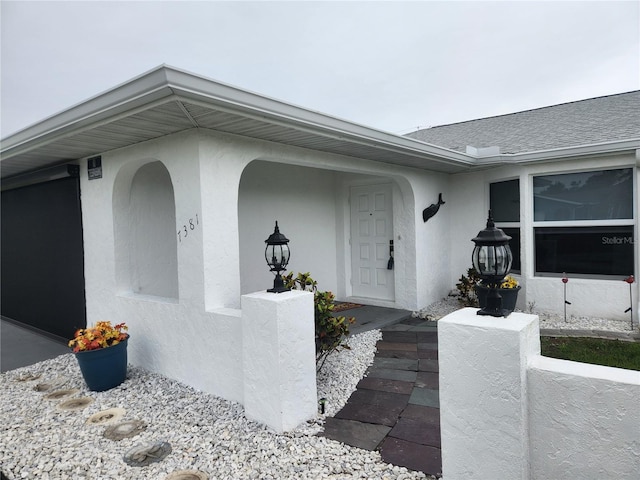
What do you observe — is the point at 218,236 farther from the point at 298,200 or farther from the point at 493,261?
the point at 298,200

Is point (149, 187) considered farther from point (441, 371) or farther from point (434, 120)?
point (434, 120)

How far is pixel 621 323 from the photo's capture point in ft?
17.7

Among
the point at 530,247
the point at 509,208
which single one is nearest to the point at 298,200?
the point at 509,208

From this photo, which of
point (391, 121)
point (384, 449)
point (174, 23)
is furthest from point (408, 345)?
point (391, 121)

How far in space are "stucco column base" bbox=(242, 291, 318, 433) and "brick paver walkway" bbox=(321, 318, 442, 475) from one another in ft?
1.05

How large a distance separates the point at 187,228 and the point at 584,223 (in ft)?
18.5

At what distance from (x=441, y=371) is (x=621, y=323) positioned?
5.07 meters

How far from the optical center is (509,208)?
6527 mm

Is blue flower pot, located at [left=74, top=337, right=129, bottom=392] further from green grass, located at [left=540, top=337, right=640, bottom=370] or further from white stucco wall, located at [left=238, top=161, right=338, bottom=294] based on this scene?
green grass, located at [left=540, top=337, right=640, bottom=370]

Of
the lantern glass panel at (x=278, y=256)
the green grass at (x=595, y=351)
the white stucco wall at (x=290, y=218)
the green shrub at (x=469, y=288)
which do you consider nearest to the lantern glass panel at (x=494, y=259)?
the lantern glass panel at (x=278, y=256)

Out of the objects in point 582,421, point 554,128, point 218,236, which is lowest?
point 582,421

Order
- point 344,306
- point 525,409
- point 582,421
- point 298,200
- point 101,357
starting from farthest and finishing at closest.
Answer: point 344,306, point 298,200, point 101,357, point 525,409, point 582,421

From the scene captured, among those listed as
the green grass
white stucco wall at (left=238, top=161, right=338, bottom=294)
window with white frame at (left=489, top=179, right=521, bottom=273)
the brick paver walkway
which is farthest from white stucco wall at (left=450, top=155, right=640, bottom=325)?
the brick paver walkway

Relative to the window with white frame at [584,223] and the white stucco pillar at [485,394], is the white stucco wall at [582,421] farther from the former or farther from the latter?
the window with white frame at [584,223]
